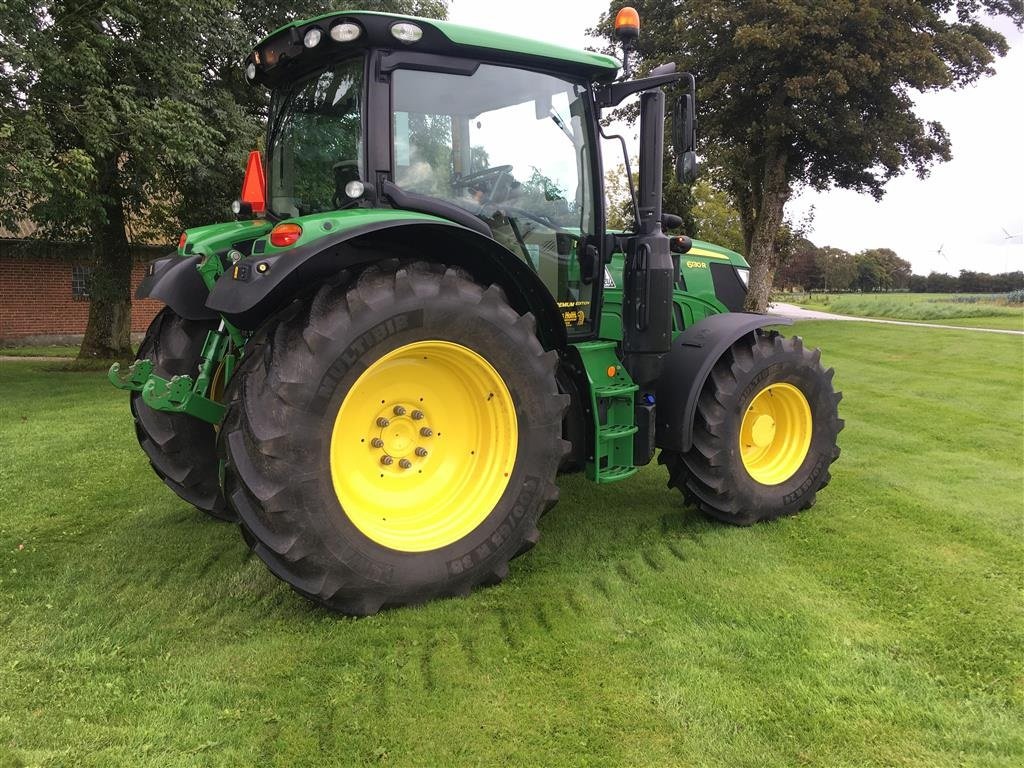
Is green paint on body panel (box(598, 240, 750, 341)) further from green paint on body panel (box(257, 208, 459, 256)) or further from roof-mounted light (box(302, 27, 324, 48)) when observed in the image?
roof-mounted light (box(302, 27, 324, 48))

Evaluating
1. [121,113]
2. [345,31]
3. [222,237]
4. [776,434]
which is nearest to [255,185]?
[222,237]

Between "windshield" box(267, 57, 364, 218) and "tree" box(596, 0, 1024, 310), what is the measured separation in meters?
15.5

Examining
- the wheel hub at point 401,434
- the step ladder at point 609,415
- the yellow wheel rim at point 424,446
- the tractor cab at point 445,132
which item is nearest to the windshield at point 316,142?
the tractor cab at point 445,132

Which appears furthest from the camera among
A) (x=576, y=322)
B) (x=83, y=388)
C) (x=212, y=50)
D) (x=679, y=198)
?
(x=679, y=198)

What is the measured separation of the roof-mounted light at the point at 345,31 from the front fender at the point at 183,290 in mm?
1270

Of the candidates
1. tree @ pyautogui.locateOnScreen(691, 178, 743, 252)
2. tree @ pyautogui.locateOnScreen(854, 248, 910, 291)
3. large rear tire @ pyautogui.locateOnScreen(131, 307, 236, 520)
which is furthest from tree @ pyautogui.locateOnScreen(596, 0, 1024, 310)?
tree @ pyautogui.locateOnScreen(854, 248, 910, 291)

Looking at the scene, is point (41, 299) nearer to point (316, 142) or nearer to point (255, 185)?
point (316, 142)

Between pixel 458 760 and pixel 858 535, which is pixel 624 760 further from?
pixel 858 535

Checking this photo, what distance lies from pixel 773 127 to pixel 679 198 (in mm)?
4072

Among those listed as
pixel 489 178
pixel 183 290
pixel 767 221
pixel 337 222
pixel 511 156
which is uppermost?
pixel 767 221

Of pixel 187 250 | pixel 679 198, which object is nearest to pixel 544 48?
pixel 187 250

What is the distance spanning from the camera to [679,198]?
A: 2122cm

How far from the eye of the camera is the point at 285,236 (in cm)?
271

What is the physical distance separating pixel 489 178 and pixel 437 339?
102 centimetres
